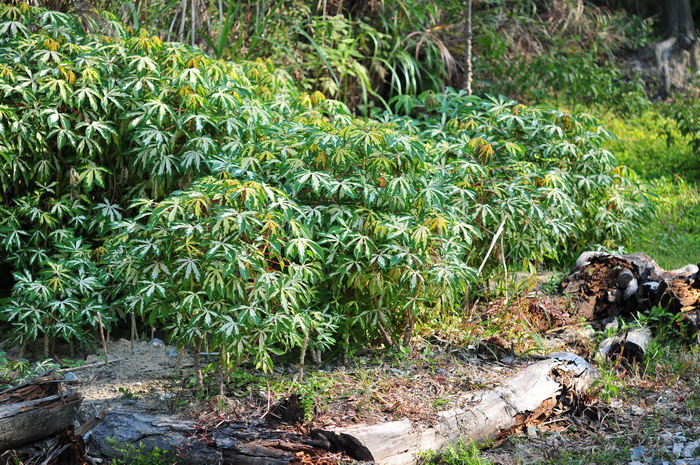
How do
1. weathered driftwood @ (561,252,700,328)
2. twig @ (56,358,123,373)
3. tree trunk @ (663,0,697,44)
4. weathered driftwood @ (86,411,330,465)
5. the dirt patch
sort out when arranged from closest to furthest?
weathered driftwood @ (86,411,330,465) → the dirt patch → twig @ (56,358,123,373) → weathered driftwood @ (561,252,700,328) → tree trunk @ (663,0,697,44)

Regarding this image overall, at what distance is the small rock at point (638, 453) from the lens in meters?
3.46

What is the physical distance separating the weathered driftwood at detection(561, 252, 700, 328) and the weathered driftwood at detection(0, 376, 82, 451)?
3.27 metres

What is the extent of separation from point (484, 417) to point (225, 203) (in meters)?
1.65

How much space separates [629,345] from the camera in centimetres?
440

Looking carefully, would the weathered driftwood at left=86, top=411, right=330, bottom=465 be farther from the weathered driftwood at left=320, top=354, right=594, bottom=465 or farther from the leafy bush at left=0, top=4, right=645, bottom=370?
the leafy bush at left=0, top=4, right=645, bottom=370

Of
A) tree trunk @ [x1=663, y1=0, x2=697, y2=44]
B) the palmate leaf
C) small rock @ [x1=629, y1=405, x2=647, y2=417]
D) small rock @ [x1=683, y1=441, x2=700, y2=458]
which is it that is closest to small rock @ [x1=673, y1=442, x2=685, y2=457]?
small rock @ [x1=683, y1=441, x2=700, y2=458]

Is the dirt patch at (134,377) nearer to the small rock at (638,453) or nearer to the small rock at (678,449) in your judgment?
the small rock at (638,453)

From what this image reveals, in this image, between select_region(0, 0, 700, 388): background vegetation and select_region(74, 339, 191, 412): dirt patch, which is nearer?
select_region(0, 0, 700, 388): background vegetation

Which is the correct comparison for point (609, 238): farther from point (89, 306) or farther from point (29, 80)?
point (29, 80)

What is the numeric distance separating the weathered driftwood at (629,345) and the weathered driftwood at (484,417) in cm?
39

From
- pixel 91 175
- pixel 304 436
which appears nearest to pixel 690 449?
pixel 304 436

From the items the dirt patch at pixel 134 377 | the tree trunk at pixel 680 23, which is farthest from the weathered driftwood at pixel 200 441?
the tree trunk at pixel 680 23

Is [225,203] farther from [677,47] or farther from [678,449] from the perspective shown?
[677,47]

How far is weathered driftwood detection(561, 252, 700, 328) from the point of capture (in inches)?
186
